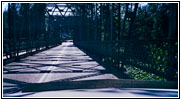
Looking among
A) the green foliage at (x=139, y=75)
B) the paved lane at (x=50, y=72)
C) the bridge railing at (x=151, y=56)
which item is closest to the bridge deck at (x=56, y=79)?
the paved lane at (x=50, y=72)

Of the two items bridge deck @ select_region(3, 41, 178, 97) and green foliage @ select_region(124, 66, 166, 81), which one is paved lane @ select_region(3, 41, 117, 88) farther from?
green foliage @ select_region(124, 66, 166, 81)

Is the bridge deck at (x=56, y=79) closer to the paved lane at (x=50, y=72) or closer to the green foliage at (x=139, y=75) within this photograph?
the paved lane at (x=50, y=72)

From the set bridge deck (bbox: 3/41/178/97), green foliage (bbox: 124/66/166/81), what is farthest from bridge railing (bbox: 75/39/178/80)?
bridge deck (bbox: 3/41/178/97)

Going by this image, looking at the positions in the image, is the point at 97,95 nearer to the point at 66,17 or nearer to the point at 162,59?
the point at 162,59

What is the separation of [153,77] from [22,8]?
2179 centimetres

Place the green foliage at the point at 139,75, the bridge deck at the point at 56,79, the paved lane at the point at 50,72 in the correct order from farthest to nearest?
the paved lane at the point at 50,72
the green foliage at the point at 139,75
the bridge deck at the point at 56,79

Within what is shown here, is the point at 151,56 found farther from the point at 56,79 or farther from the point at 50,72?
the point at 50,72

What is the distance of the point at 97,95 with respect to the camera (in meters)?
3.96

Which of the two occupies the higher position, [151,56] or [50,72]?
[151,56]

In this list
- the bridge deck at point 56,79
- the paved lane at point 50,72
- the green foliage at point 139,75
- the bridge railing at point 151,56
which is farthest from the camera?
the paved lane at point 50,72

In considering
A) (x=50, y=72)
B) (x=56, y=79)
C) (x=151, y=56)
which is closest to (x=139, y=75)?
(x=151, y=56)

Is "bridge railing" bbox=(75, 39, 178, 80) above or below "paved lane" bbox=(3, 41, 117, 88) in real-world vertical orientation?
above

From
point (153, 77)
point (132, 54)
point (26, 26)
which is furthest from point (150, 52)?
point (26, 26)

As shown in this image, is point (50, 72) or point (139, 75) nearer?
point (139, 75)
